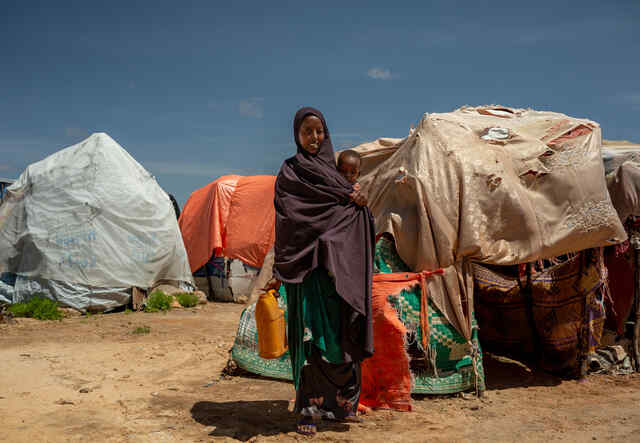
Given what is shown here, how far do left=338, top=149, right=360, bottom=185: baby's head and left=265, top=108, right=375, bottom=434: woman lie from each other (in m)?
0.16

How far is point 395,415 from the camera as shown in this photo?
149 inches

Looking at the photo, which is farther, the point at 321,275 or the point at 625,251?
the point at 625,251

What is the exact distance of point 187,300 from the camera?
1002 centimetres

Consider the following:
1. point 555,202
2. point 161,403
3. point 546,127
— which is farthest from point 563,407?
point 161,403

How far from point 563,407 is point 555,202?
63.7 inches

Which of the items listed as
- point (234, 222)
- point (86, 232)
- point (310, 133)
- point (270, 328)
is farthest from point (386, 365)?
point (234, 222)

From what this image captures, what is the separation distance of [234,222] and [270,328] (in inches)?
328

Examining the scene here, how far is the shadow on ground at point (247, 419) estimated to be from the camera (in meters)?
3.38

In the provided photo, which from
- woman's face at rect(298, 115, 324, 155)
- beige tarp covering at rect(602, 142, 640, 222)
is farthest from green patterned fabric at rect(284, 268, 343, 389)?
beige tarp covering at rect(602, 142, 640, 222)

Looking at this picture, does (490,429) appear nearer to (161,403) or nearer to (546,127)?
(161,403)

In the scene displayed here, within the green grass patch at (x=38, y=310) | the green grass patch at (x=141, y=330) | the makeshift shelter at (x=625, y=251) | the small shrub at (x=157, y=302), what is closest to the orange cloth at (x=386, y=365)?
the makeshift shelter at (x=625, y=251)

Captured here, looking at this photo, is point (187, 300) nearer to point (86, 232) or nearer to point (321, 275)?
point (86, 232)

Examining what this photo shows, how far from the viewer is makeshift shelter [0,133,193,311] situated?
358 inches

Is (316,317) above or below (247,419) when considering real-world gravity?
above
